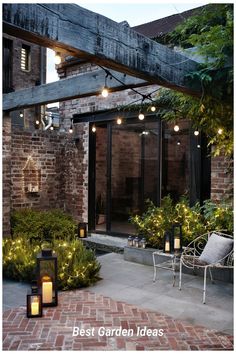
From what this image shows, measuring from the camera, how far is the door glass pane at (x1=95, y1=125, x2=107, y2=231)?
8.66m

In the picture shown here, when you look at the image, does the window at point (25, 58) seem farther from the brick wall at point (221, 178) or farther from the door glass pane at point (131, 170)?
the brick wall at point (221, 178)

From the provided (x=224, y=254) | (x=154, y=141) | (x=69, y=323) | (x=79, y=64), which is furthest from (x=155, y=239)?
(x=79, y=64)

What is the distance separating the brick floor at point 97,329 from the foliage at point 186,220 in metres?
2.01

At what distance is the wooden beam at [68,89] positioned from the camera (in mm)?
4863

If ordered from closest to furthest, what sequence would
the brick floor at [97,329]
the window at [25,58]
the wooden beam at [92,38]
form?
1. the wooden beam at [92,38]
2. the brick floor at [97,329]
3. the window at [25,58]

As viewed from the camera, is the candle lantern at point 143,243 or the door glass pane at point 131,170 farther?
the door glass pane at point 131,170

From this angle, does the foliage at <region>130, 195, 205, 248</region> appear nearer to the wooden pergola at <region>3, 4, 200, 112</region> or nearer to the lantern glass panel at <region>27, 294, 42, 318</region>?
the wooden pergola at <region>3, 4, 200, 112</region>

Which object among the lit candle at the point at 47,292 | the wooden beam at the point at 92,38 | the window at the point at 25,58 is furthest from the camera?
the window at the point at 25,58

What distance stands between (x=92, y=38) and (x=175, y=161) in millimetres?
4600

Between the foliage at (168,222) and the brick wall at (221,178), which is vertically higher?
the brick wall at (221,178)

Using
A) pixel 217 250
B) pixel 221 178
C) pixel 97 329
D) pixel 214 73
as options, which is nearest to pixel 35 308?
pixel 97 329

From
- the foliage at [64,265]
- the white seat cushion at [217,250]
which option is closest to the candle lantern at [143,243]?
the foliage at [64,265]

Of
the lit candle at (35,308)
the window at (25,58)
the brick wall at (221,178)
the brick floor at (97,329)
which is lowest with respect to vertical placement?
the brick floor at (97,329)

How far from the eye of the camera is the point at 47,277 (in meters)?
4.27
